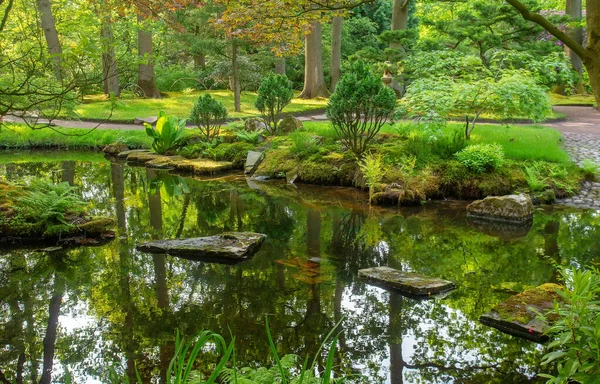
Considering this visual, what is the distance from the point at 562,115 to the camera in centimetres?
1712

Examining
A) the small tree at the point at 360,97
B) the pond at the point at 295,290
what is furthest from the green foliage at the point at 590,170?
the small tree at the point at 360,97

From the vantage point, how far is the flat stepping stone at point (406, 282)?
5297mm

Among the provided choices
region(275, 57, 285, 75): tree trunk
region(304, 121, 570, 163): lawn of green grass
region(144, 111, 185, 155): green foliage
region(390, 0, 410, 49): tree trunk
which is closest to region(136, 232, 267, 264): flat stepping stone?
region(304, 121, 570, 163): lawn of green grass

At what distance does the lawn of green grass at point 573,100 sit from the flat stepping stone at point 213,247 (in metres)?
16.7

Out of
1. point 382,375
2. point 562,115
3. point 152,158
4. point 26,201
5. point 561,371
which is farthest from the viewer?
point 562,115

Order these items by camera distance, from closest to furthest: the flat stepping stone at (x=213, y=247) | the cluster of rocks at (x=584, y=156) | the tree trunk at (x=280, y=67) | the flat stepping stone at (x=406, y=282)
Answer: the flat stepping stone at (x=406, y=282)
the flat stepping stone at (x=213, y=247)
the cluster of rocks at (x=584, y=156)
the tree trunk at (x=280, y=67)

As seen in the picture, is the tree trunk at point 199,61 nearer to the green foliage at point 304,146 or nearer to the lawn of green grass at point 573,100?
the lawn of green grass at point 573,100

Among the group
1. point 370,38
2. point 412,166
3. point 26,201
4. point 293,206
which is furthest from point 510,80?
point 370,38

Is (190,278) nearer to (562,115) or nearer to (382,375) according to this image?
(382,375)

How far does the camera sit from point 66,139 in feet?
55.3

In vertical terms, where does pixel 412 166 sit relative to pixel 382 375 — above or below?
above

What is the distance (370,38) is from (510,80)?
22.1 m

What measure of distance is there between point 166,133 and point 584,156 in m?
9.56

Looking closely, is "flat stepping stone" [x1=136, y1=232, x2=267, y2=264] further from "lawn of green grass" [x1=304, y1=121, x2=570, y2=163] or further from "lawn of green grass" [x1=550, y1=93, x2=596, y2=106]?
"lawn of green grass" [x1=550, y1=93, x2=596, y2=106]
